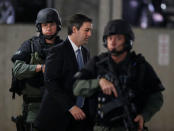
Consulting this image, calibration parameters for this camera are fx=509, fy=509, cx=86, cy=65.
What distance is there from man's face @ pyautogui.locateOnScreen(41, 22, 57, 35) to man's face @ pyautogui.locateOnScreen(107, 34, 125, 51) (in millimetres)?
1675

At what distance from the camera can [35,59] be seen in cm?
557

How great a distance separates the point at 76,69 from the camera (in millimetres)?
4848

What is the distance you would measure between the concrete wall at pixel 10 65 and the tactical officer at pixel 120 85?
16.7 feet

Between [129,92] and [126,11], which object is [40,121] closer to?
[129,92]

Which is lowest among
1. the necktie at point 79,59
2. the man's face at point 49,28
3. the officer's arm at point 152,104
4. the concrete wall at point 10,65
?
the concrete wall at point 10,65

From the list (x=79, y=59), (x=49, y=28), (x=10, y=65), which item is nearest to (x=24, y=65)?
(x=49, y=28)

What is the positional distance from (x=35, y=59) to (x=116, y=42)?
69.5 inches

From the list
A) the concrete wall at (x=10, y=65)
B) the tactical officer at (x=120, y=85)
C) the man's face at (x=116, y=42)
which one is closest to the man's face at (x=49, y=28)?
the tactical officer at (x=120, y=85)

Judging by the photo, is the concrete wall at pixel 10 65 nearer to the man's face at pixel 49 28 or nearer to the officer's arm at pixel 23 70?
the man's face at pixel 49 28

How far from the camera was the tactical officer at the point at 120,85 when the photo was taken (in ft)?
12.9

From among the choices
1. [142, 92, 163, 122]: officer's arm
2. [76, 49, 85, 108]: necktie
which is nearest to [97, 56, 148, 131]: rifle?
[142, 92, 163, 122]: officer's arm

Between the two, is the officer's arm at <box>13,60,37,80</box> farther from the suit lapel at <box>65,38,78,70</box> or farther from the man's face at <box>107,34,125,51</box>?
the man's face at <box>107,34,125,51</box>

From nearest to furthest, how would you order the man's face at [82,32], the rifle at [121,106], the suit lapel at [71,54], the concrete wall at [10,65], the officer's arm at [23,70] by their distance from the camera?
1. the rifle at [121,106]
2. the suit lapel at [71,54]
3. the man's face at [82,32]
4. the officer's arm at [23,70]
5. the concrete wall at [10,65]

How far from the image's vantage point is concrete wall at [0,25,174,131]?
908 centimetres
